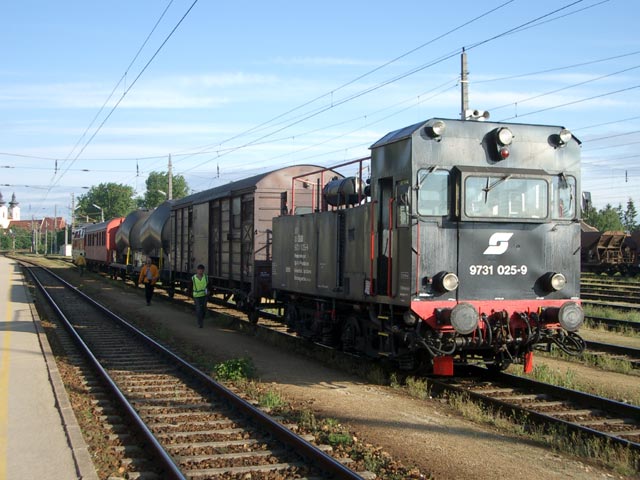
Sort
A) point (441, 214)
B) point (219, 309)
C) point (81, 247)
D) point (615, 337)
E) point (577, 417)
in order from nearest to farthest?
point (577, 417) < point (441, 214) < point (615, 337) < point (219, 309) < point (81, 247)

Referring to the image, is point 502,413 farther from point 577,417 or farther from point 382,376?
point 382,376

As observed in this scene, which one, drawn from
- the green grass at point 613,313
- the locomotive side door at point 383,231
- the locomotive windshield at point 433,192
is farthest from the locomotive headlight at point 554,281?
the green grass at point 613,313

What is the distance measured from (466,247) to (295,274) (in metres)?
4.79

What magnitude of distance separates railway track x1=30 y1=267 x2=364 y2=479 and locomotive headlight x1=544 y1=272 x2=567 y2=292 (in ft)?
14.3

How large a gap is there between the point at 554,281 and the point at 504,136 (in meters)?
2.10

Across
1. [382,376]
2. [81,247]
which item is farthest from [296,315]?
[81,247]

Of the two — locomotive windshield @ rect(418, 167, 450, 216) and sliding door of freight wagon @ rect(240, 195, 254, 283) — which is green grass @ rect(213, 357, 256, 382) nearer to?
locomotive windshield @ rect(418, 167, 450, 216)

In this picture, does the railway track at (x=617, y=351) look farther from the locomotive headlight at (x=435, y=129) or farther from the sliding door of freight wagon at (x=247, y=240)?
the sliding door of freight wagon at (x=247, y=240)

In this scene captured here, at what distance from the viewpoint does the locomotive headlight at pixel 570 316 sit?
29.8 ft

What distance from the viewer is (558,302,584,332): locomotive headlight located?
9.07 metres

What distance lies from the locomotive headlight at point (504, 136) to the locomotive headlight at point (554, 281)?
1915mm

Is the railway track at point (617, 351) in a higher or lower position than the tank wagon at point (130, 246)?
lower

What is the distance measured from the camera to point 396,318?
9555mm

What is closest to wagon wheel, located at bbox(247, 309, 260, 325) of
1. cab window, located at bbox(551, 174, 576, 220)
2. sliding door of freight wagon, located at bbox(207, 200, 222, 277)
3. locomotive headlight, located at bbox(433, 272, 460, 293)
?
sliding door of freight wagon, located at bbox(207, 200, 222, 277)
